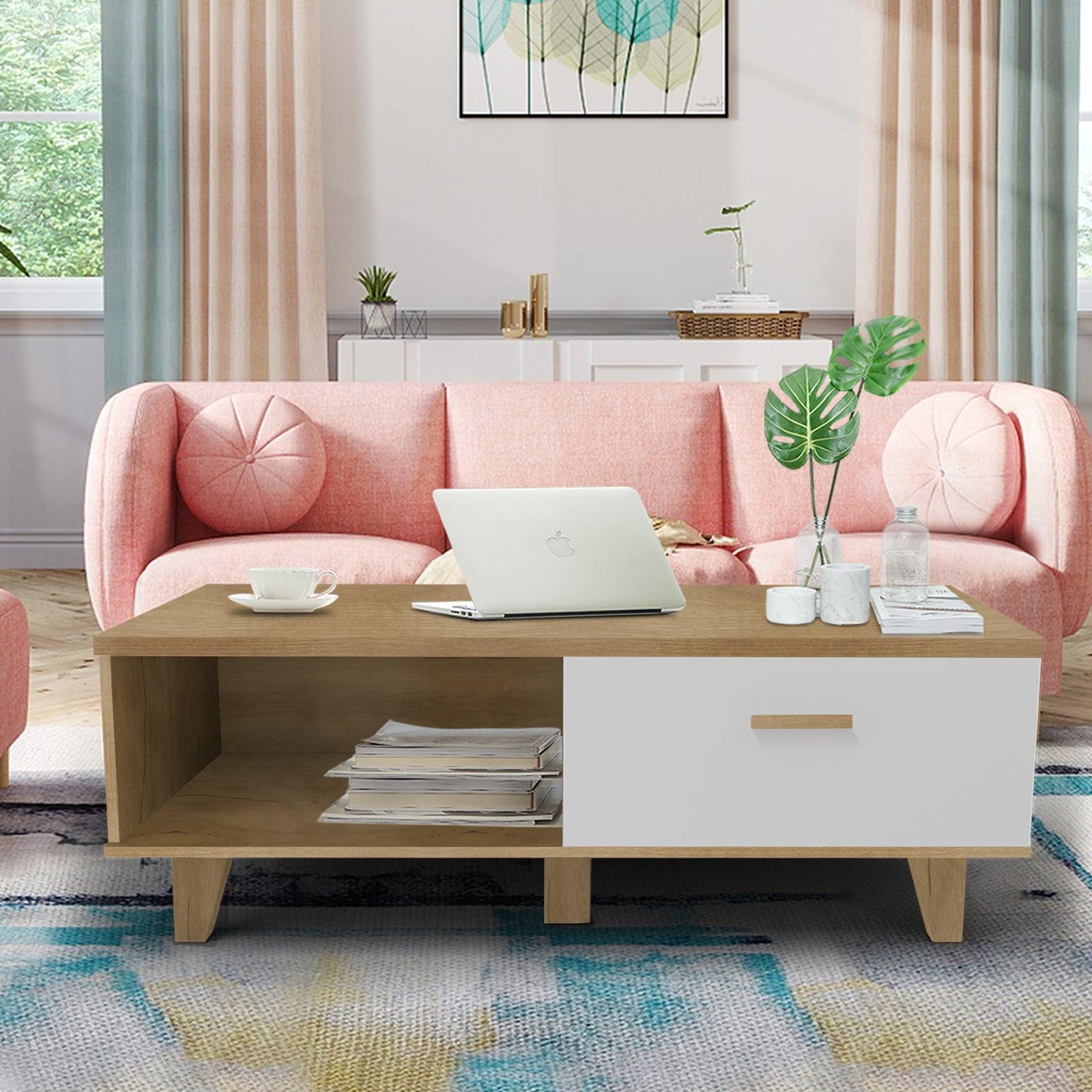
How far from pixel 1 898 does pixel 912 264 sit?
3760 millimetres

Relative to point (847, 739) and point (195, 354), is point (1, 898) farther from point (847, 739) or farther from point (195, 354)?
Result: point (195, 354)

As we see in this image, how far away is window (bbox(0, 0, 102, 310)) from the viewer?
482 centimetres

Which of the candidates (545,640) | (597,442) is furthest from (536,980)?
(597,442)

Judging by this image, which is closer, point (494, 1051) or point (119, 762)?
point (494, 1051)

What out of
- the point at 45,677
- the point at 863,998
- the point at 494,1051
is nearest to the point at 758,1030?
the point at 863,998

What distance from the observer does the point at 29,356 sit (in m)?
4.78

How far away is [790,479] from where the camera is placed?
9.73ft

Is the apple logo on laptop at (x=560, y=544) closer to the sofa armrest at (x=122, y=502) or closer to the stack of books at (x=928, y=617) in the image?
the stack of books at (x=928, y=617)

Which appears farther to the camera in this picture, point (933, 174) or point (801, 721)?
point (933, 174)

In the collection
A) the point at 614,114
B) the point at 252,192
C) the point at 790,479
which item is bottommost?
the point at 790,479

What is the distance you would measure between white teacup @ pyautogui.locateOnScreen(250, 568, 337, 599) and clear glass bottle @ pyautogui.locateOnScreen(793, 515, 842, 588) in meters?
0.64

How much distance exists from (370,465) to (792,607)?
4.78ft

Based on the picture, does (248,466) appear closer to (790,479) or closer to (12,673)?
(12,673)

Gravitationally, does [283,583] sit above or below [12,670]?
above
